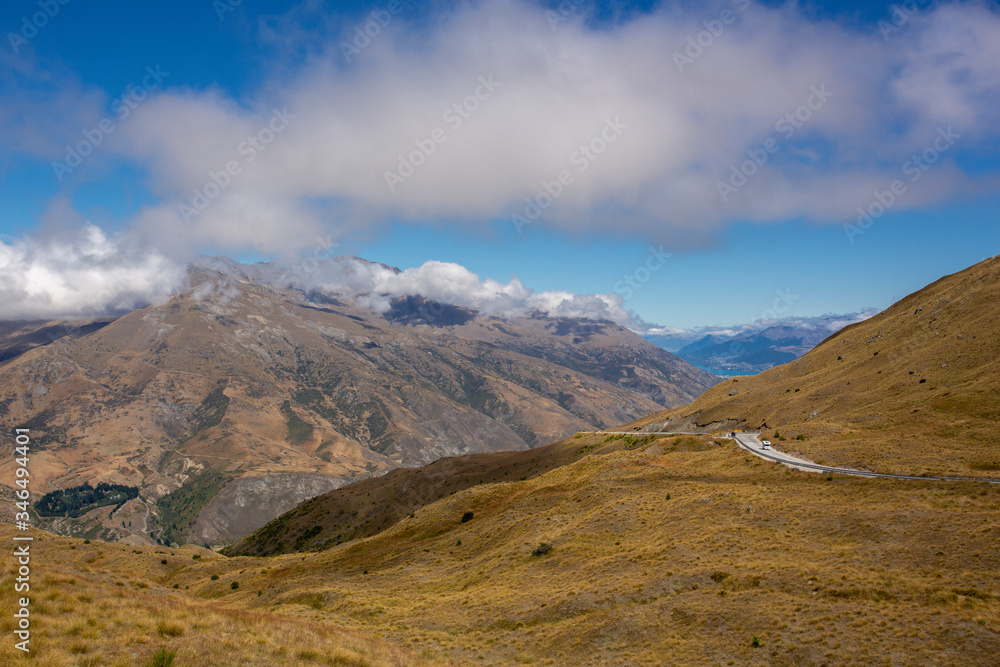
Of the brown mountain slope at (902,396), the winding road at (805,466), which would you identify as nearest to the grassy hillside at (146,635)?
the winding road at (805,466)

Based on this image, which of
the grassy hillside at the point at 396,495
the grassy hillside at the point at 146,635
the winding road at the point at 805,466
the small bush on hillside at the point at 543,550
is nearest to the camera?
the grassy hillside at the point at 146,635

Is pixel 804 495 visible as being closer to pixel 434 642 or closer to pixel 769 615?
pixel 769 615

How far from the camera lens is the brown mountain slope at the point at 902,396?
46206 mm

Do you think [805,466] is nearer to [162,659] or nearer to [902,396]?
[902,396]

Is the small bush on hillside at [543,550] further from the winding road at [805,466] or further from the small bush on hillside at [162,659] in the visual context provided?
the small bush on hillside at [162,659]

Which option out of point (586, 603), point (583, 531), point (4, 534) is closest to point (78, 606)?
point (586, 603)

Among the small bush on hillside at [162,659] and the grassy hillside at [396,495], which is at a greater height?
the small bush on hillside at [162,659]

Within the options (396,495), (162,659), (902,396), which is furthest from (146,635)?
(396,495)

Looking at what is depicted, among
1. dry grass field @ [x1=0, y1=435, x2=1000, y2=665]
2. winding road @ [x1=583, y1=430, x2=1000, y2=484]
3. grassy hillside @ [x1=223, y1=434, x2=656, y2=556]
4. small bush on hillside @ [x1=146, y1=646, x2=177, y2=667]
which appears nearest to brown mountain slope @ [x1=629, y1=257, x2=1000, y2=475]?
winding road @ [x1=583, y1=430, x2=1000, y2=484]

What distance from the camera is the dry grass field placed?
1980 centimetres

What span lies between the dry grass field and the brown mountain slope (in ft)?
29.2

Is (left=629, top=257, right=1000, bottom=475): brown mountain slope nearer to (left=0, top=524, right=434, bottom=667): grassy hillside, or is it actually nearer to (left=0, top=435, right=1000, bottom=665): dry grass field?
(left=0, top=435, right=1000, bottom=665): dry grass field

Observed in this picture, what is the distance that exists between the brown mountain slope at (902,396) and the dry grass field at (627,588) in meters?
8.90

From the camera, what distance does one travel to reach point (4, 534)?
65312mm
